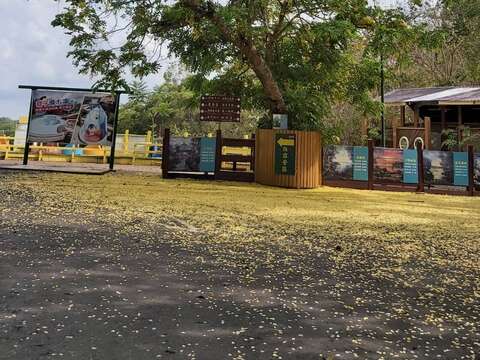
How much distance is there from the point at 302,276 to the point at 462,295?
4.24ft

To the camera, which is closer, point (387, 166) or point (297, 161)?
point (297, 161)

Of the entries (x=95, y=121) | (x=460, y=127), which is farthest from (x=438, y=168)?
(x=95, y=121)

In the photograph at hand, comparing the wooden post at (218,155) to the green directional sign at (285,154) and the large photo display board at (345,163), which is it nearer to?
the green directional sign at (285,154)

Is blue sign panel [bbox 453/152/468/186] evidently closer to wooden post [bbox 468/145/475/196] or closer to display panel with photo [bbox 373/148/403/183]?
wooden post [bbox 468/145/475/196]

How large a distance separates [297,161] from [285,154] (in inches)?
15.0

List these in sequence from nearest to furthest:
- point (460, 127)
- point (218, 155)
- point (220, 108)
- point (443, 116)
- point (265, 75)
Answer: point (265, 75) < point (218, 155) < point (220, 108) < point (460, 127) < point (443, 116)

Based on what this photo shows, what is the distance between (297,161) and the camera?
1314cm

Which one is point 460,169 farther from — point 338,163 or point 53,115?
point 53,115

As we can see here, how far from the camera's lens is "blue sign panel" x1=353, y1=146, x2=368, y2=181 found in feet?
45.6

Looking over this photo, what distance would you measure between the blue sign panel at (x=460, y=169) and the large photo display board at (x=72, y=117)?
1010 centimetres

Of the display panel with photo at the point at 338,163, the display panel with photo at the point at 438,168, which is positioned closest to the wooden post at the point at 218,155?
the display panel with photo at the point at 338,163

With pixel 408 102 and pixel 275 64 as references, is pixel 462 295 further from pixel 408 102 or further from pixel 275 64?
pixel 408 102

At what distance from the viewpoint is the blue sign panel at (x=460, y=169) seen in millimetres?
13859

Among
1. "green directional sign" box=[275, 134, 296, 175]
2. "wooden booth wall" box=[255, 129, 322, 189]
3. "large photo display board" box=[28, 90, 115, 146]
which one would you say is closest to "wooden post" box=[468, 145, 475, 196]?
"wooden booth wall" box=[255, 129, 322, 189]
